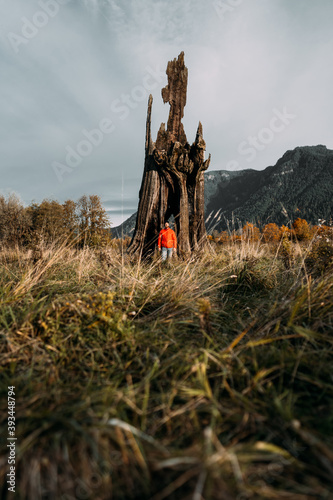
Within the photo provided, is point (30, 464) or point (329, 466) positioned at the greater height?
point (30, 464)

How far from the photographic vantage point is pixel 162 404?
4.21 feet

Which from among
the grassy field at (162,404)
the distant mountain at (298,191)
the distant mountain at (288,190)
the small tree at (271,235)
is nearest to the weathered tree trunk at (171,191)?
the small tree at (271,235)

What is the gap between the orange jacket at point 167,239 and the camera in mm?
6285

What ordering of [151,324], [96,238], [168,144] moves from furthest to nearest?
[168,144]
[96,238]
[151,324]

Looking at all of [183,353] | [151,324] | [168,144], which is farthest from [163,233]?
[183,353]

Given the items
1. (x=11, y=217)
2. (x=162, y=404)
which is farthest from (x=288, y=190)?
(x=162, y=404)

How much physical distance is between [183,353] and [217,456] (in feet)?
2.71

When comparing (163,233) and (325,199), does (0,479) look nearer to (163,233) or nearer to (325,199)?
(163,233)

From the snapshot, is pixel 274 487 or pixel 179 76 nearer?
pixel 274 487

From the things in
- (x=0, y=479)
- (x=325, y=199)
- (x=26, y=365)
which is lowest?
(x=0, y=479)

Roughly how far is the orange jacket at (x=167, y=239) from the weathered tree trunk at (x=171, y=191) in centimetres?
19

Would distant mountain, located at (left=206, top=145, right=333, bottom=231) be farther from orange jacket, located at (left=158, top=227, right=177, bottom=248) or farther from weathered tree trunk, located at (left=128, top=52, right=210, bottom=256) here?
orange jacket, located at (left=158, top=227, right=177, bottom=248)

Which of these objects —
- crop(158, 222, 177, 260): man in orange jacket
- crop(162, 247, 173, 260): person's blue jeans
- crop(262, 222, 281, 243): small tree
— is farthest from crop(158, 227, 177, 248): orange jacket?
crop(262, 222, 281, 243): small tree

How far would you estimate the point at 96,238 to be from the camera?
6273 millimetres
